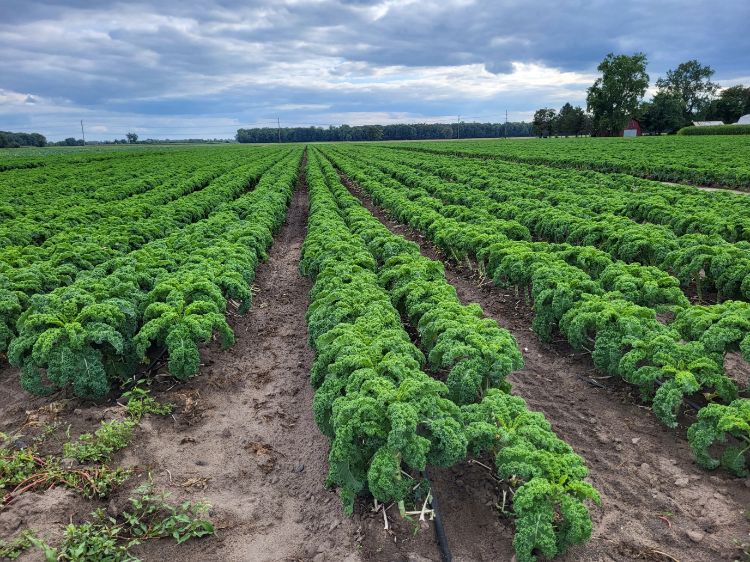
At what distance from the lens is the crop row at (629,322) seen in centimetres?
544

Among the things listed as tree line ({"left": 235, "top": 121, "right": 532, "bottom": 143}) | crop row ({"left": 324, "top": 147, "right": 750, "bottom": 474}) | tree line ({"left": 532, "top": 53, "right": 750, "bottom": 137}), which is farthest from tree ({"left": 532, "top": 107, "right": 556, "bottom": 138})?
crop row ({"left": 324, "top": 147, "right": 750, "bottom": 474})

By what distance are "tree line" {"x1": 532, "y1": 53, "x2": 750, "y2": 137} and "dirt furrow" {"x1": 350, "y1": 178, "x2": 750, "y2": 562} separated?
107106 mm

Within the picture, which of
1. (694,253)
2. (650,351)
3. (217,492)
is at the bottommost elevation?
(217,492)

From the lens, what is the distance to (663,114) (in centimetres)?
9938

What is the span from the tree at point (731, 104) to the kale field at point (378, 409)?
126 meters

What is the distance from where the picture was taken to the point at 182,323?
6.90 metres

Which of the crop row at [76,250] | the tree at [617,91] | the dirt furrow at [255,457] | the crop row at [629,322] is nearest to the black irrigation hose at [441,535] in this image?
the dirt furrow at [255,457]

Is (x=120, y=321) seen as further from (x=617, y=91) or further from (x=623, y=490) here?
(x=617, y=91)

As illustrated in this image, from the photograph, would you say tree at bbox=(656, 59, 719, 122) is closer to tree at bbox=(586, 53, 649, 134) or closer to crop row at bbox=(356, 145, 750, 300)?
tree at bbox=(586, 53, 649, 134)

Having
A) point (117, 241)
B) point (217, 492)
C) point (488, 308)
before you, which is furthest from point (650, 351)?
point (117, 241)

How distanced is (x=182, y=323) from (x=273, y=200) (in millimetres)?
12762

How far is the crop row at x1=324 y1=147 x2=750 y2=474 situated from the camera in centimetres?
544

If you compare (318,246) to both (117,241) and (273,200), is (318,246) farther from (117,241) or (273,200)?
(273,200)

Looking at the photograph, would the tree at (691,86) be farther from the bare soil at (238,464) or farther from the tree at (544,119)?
the bare soil at (238,464)
